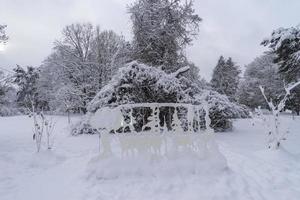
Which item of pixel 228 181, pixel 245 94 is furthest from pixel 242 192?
pixel 245 94

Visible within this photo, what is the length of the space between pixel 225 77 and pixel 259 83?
3962 mm

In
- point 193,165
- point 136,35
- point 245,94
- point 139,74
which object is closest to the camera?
point 193,165

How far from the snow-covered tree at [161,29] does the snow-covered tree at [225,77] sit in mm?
19667

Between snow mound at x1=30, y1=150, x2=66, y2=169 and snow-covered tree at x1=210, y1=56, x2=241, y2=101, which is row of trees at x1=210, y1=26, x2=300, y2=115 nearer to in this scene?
snow-covered tree at x1=210, y1=56, x2=241, y2=101

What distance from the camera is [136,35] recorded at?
14094mm

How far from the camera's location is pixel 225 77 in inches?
1351

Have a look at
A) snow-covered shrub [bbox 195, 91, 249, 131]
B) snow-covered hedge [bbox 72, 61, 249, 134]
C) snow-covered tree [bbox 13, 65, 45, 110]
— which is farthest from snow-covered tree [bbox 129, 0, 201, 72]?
snow-covered tree [bbox 13, 65, 45, 110]

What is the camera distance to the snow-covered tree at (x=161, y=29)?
543 inches

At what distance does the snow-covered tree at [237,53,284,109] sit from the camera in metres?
31.3

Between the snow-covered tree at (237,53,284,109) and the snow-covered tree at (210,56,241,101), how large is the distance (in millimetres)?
1027

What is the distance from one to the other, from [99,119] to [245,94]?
103 feet

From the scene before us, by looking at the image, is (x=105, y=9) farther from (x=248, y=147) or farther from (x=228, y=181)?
(x=228, y=181)

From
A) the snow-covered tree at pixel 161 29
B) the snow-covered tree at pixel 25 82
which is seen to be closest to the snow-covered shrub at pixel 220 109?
the snow-covered tree at pixel 161 29

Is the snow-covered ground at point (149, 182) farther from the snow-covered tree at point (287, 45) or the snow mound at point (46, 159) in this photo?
the snow-covered tree at point (287, 45)
